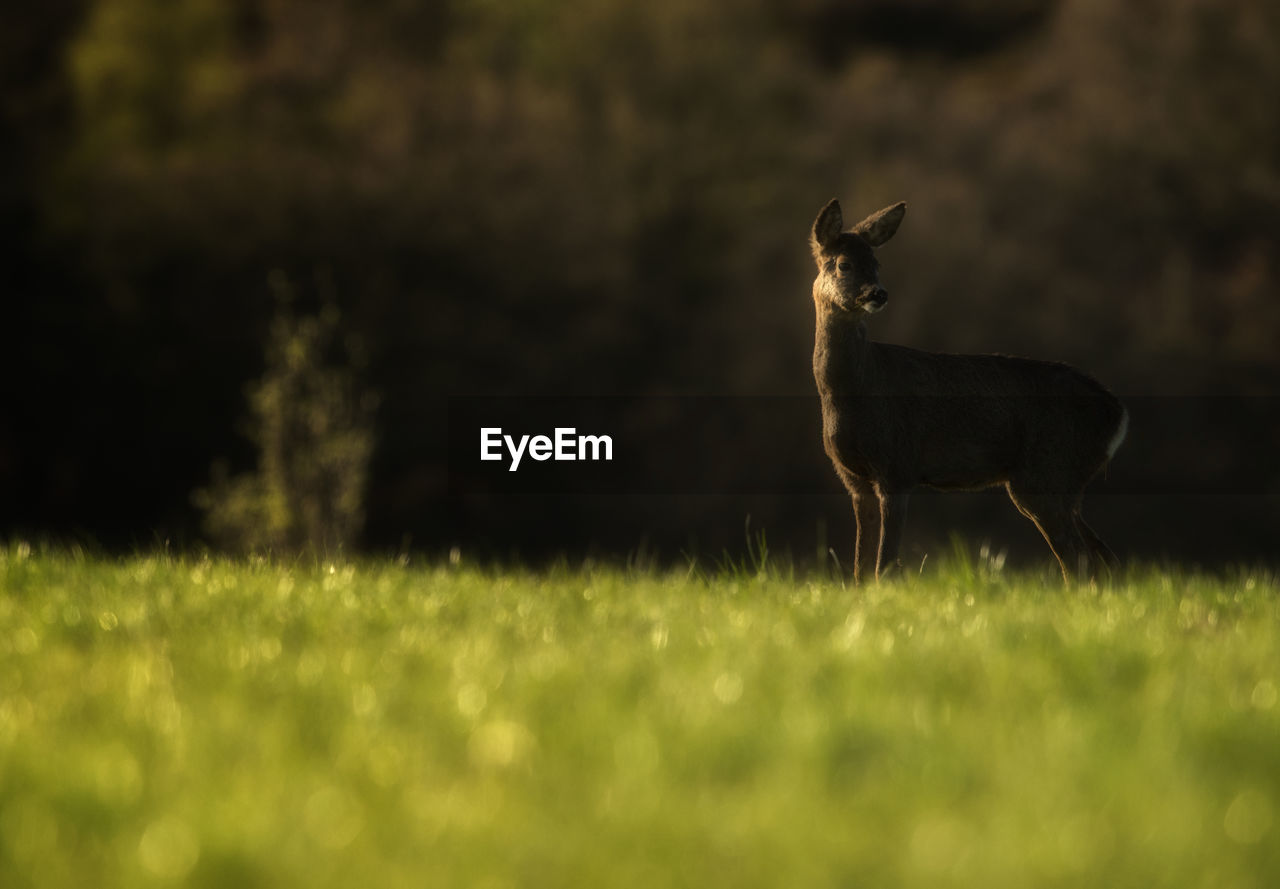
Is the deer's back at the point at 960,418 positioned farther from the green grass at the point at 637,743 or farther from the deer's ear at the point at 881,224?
the green grass at the point at 637,743

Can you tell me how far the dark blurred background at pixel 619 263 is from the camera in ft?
65.9

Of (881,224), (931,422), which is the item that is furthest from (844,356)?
(881,224)

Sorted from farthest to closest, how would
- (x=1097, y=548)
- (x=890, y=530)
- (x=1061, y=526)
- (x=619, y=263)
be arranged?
(x=619, y=263) < (x=1097, y=548) < (x=1061, y=526) < (x=890, y=530)

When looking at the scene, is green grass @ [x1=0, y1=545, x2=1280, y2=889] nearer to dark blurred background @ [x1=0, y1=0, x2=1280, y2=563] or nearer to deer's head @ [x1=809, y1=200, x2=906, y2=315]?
deer's head @ [x1=809, y1=200, x2=906, y2=315]

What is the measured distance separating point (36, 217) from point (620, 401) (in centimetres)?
904

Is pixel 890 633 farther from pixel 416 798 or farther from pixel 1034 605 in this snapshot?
pixel 416 798

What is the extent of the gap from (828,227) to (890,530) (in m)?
1.56

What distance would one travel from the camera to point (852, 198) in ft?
72.7

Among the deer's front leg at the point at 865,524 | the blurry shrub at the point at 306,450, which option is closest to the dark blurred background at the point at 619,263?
the blurry shrub at the point at 306,450

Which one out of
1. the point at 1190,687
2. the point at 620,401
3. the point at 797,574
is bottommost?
the point at 620,401

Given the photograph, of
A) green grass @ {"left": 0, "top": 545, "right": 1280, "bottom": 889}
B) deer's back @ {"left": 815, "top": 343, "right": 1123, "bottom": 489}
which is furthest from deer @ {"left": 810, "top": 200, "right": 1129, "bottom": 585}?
green grass @ {"left": 0, "top": 545, "right": 1280, "bottom": 889}

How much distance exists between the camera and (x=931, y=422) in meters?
7.53

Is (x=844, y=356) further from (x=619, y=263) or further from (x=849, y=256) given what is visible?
(x=619, y=263)

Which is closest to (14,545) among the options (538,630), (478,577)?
(478,577)
